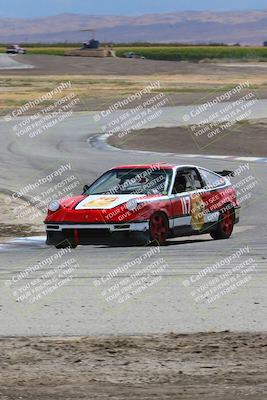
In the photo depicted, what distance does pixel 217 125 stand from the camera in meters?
37.2

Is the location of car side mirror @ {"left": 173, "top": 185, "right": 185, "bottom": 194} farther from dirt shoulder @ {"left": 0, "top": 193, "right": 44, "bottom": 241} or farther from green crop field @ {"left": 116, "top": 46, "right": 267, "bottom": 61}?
green crop field @ {"left": 116, "top": 46, "right": 267, "bottom": 61}

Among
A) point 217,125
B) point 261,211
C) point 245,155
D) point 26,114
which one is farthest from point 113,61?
point 261,211

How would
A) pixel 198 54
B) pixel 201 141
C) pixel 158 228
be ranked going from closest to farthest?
pixel 158 228
pixel 201 141
pixel 198 54

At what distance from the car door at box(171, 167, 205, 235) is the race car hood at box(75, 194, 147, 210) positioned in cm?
62

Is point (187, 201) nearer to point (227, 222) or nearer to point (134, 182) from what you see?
point (134, 182)

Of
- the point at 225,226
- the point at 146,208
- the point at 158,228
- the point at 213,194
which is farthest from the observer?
the point at 225,226

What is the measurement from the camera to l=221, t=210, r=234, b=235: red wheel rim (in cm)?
1573

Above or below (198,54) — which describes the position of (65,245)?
above

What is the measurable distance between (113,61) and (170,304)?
86011mm

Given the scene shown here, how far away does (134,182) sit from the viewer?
49.7 ft

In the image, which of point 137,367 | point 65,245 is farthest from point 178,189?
point 137,367

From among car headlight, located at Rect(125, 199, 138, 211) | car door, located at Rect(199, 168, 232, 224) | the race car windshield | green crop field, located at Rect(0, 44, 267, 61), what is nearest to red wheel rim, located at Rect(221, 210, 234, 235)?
car door, located at Rect(199, 168, 232, 224)

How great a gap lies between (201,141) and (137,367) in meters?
26.6

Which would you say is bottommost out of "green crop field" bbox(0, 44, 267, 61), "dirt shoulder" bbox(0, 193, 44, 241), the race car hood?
"green crop field" bbox(0, 44, 267, 61)
